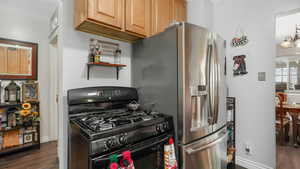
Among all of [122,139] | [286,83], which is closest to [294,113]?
[286,83]

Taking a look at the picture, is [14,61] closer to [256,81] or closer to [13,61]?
[13,61]

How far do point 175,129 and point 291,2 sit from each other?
2.12 m

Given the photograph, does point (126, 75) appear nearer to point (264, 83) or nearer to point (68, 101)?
point (68, 101)

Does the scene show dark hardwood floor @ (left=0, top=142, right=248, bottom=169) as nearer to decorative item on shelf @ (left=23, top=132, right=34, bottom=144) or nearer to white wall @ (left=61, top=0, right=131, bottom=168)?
decorative item on shelf @ (left=23, top=132, right=34, bottom=144)

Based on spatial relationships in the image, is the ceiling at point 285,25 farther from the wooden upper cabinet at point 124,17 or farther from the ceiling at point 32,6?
the ceiling at point 32,6

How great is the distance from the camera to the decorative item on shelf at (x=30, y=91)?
272cm

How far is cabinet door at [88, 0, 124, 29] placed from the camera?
1.23 m

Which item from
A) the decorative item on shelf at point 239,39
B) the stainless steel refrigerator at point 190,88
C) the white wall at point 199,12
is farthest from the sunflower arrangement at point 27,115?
the decorative item on shelf at point 239,39

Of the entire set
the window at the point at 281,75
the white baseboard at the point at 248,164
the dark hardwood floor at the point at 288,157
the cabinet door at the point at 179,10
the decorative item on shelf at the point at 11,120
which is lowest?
the white baseboard at the point at 248,164

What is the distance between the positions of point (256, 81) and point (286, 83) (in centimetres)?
42

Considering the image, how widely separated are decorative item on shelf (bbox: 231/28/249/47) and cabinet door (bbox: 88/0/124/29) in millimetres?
1730

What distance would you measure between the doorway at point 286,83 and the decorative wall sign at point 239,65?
361 millimetres

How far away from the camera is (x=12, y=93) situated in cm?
260

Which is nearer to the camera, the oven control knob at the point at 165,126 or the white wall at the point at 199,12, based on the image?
the oven control knob at the point at 165,126
